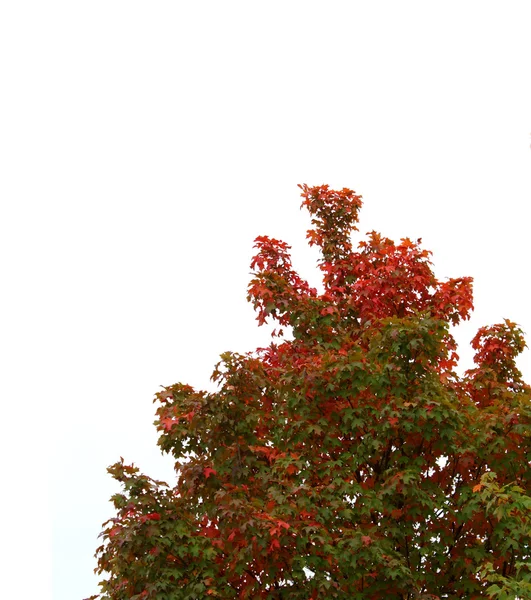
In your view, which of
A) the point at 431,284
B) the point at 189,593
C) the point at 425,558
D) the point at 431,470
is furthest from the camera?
the point at 431,284

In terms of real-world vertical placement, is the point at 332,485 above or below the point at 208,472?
below

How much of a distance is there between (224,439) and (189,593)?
251 centimetres

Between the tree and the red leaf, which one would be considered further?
the red leaf

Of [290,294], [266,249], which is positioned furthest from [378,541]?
[266,249]

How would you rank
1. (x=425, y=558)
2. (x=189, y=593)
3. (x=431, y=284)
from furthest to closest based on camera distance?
1. (x=431, y=284)
2. (x=425, y=558)
3. (x=189, y=593)

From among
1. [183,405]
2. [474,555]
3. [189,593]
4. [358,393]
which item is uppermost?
[183,405]

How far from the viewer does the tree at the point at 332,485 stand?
1251 centimetres

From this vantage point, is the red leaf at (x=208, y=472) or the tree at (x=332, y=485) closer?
the tree at (x=332, y=485)

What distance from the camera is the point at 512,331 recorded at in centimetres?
1658

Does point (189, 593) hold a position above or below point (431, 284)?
below

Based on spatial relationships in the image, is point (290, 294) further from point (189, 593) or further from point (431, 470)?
point (189, 593)

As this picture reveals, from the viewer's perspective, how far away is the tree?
1251 cm

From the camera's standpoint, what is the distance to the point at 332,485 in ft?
42.4

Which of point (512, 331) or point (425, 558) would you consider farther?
point (512, 331)
